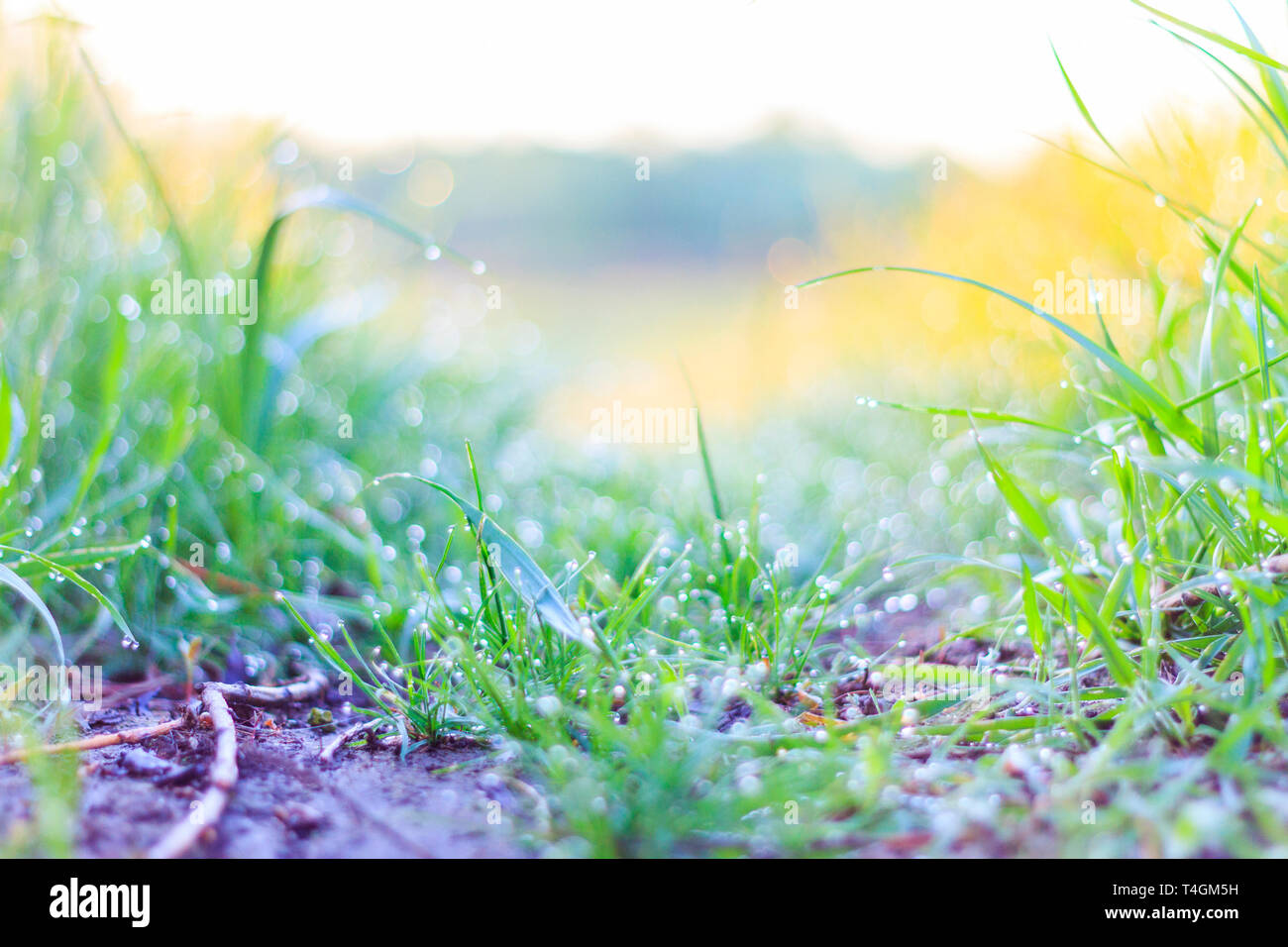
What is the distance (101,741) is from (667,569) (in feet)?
2.25

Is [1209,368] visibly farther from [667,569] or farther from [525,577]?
[525,577]

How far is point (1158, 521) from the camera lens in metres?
1.06

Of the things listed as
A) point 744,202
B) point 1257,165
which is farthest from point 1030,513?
point 744,202

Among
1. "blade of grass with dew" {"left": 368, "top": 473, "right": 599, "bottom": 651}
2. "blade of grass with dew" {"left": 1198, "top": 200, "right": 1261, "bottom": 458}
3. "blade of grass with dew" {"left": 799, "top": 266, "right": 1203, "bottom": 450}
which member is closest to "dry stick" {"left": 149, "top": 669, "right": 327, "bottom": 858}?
"blade of grass with dew" {"left": 368, "top": 473, "right": 599, "bottom": 651}

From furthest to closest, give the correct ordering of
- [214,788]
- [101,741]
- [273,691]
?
[273,691] → [101,741] → [214,788]

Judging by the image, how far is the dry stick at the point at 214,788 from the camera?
2.51 ft

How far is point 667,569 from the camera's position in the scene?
122 cm

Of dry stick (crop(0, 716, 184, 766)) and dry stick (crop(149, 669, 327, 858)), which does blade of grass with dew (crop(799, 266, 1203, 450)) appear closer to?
dry stick (crop(149, 669, 327, 858))

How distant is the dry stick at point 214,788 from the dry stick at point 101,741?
0.05 meters

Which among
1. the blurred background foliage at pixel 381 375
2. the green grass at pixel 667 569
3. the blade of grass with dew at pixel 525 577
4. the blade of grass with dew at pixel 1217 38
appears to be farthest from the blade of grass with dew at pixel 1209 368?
the blade of grass with dew at pixel 525 577

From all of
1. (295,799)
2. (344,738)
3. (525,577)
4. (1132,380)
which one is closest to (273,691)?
(344,738)
